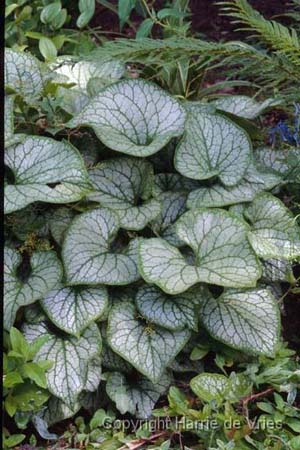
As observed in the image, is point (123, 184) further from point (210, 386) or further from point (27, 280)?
point (210, 386)

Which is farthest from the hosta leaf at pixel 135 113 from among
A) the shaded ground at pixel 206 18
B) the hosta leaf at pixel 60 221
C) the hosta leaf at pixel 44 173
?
the shaded ground at pixel 206 18

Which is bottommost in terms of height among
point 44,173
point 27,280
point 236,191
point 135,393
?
point 135,393

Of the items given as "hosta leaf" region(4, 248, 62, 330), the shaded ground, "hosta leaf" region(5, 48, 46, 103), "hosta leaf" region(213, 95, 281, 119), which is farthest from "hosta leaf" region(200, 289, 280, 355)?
the shaded ground

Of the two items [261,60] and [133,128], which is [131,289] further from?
[261,60]

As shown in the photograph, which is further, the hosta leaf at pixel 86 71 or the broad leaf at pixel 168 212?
the hosta leaf at pixel 86 71

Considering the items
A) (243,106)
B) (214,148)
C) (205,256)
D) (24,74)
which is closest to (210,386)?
(205,256)

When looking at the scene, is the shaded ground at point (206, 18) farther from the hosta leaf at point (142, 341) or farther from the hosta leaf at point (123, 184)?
the hosta leaf at point (142, 341)

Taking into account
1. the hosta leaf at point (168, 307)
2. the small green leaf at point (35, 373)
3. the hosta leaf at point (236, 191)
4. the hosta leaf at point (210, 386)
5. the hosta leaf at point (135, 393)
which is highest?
the hosta leaf at point (236, 191)

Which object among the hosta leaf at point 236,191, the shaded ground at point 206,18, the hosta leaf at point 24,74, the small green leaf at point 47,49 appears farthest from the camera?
the shaded ground at point 206,18
